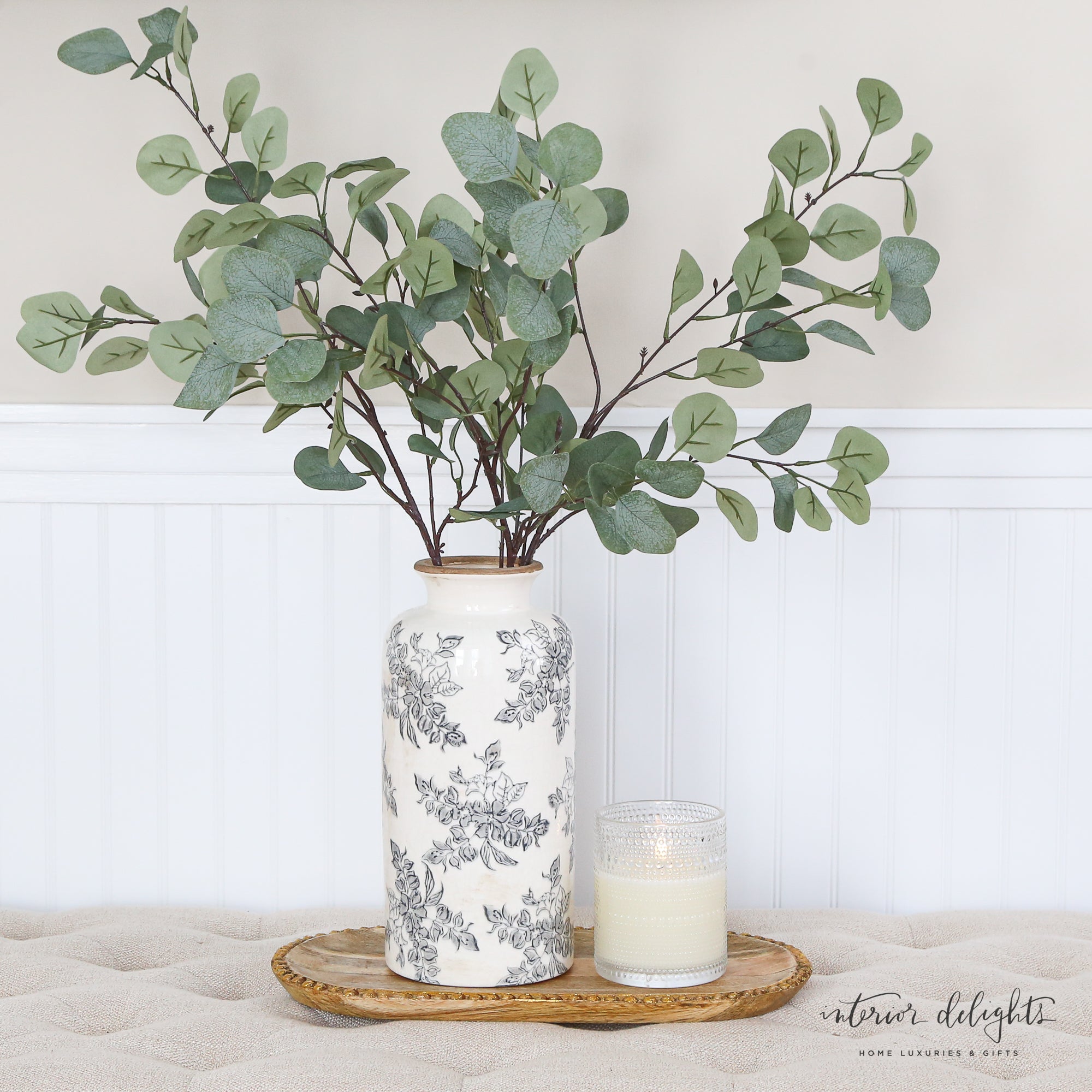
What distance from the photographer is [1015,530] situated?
106 cm

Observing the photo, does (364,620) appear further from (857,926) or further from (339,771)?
(857,926)

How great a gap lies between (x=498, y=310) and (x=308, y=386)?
0.56 ft

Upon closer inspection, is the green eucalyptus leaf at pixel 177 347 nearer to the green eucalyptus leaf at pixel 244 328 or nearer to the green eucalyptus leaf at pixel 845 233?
the green eucalyptus leaf at pixel 244 328

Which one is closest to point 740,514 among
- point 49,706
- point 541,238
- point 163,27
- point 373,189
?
point 541,238

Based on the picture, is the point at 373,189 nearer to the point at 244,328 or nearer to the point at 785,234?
the point at 244,328

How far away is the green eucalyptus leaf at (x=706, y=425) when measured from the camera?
687 millimetres

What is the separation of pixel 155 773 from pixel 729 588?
0.64 metres

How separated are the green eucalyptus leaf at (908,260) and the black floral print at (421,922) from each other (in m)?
0.58

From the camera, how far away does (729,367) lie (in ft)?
2.43

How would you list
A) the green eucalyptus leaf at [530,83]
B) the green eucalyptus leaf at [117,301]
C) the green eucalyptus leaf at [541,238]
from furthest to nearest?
the green eucalyptus leaf at [117,301] < the green eucalyptus leaf at [530,83] < the green eucalyptus leaf at [541,238]

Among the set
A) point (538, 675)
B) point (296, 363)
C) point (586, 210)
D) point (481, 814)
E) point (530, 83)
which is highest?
point (530, 83)

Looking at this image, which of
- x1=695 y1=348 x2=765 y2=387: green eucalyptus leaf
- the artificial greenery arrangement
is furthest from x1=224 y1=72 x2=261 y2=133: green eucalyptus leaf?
x1=695 y1=348 x2=765 y2=387: green eucalyptus leaf

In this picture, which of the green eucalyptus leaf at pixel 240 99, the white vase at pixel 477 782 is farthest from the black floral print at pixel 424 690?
the green eucalyptus leaf at pixel 240 99

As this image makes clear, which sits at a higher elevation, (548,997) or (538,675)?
(538,675)
